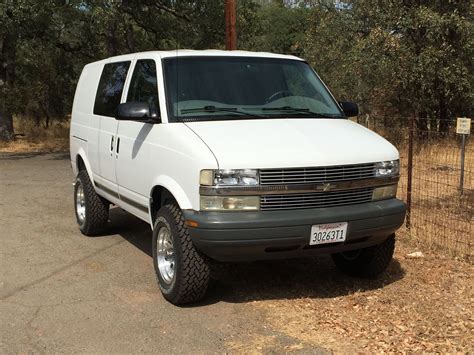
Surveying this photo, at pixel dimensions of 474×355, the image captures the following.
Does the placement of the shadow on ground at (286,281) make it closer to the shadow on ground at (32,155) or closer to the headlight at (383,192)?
the headlight at (383,192)

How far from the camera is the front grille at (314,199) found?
4180 millimetres

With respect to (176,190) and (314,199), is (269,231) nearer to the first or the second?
(314,199)

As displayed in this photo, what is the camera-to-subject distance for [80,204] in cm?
725

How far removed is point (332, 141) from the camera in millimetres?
4527

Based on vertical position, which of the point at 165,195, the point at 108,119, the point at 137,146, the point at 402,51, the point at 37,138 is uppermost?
the point at 402,51

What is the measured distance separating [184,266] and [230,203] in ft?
2.19

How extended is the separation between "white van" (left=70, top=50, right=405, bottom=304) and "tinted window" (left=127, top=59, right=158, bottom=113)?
0.01 metres

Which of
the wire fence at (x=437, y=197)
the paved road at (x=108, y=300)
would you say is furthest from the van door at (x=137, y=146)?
the wire fence at (x=437, y=197)

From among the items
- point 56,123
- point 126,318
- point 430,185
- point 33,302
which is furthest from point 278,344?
point 56,123

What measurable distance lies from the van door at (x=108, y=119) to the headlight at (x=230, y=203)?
1961 millimetres

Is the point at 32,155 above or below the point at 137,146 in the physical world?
below

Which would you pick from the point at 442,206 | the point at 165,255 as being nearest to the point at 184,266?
the point at 165,255

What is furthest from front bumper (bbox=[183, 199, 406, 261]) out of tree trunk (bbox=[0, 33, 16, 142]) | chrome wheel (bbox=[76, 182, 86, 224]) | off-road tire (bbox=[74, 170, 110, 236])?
tree trunk (bbox=[0, 33, 16, 142])

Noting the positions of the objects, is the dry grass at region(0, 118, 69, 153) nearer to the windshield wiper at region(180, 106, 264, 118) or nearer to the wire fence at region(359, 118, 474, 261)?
the wire fence at region(359, 118, 474, 261)
